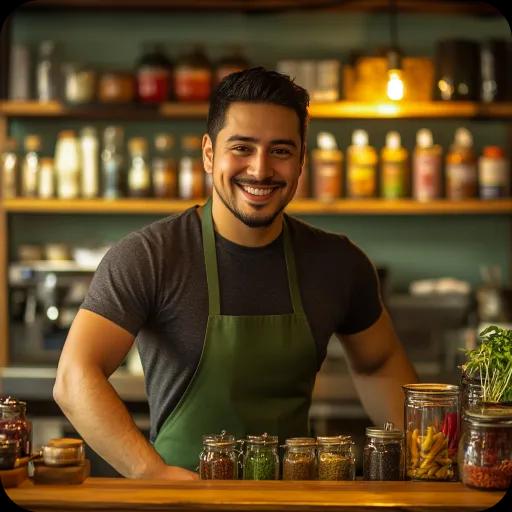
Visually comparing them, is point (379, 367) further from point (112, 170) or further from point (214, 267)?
point (112, 170)

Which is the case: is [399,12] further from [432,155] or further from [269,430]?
[269,430]

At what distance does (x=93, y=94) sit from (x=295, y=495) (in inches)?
116

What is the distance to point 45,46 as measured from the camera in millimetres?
4543

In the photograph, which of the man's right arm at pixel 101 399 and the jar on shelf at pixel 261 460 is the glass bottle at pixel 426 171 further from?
the jar on shelf at pixel 261 460

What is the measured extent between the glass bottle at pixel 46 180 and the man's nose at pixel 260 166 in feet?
7.47

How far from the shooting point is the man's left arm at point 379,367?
2.52 meters

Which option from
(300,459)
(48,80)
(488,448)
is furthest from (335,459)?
(48,80)

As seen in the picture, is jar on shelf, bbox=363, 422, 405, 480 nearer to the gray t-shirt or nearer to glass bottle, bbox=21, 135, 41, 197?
the gray t-shirt

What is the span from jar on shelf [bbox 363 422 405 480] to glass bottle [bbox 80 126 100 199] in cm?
269

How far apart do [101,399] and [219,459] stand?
13.4 inches

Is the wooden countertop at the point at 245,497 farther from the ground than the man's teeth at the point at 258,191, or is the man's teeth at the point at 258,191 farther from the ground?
the man's teeth at the point at 258,191

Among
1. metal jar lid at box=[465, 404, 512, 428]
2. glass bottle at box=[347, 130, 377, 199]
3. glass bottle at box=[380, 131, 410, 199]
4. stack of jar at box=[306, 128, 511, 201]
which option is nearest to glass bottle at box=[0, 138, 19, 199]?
stack of jar at box=[306, 128, 511, 201]

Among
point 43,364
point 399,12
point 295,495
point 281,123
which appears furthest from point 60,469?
point 399,12

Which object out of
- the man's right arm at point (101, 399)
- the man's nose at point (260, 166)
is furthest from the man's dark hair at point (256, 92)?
the man's right arm at point (101, 399)
